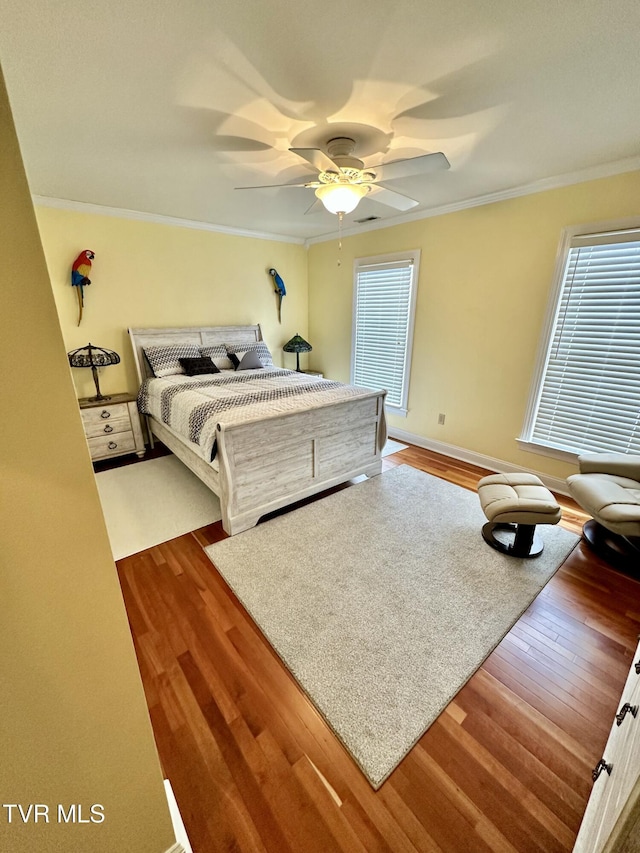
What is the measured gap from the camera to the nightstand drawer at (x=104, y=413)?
3.23 meters

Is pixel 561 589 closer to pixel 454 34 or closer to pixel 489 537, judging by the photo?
pixel 489 537

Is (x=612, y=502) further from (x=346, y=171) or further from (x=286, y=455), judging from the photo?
(x=346, y=171)

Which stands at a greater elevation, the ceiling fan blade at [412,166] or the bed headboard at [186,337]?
the ceiling fan blade at [412,166]

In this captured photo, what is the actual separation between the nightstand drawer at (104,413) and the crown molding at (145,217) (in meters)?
1.71

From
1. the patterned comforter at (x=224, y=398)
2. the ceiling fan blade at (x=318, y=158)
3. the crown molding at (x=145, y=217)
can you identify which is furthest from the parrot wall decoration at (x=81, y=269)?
the ceiling fan blade at (x=318, y=158)

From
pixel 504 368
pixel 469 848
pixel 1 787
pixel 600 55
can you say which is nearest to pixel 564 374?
pixel 504 368

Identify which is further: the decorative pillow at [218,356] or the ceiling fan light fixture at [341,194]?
the decorative pillow at [218,356]

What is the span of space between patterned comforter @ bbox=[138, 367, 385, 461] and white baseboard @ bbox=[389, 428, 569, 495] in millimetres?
1288

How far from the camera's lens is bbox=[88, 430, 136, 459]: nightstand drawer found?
3.32 m

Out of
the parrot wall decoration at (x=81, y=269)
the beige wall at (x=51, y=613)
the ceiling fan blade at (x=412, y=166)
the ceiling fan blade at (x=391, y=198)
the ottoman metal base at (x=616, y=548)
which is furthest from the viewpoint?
the parrot wall decoration at (x=81, y=269)

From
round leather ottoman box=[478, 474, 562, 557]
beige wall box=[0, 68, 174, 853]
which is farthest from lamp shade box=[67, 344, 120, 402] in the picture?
round leather ottoman box=[478, 474, 562, 557]

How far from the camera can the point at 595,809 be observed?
95cm

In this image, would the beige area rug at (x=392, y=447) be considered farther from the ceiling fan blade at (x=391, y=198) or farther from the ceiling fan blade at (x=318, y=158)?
the ceiling fan blade at (x=318, y=158)

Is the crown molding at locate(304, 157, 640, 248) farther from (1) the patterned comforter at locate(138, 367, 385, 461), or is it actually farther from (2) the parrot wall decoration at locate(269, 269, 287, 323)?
(1) the patterned comforter at locate(138, 367, 385, 461)
